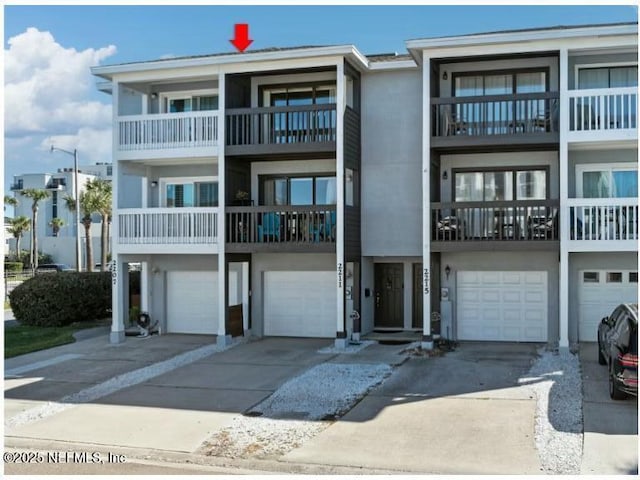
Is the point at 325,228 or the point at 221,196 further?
the point at 221,196

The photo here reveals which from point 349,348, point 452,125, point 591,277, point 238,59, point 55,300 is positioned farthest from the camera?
point 55,300

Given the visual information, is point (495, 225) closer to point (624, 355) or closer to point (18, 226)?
point (624, 355)

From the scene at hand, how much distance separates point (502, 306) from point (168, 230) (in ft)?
28.5

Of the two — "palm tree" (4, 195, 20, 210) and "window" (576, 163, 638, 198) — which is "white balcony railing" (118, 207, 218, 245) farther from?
"palm tree" (4, 195, 20, 210)

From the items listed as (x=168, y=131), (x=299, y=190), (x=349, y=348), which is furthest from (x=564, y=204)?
(x=168, y=131)

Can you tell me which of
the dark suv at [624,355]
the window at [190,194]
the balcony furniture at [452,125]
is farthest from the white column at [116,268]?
the dark suv at [624,355]

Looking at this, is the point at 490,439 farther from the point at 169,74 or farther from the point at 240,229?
the point at 169,74

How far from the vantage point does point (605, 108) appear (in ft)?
53.8

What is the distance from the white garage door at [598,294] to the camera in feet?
57.4

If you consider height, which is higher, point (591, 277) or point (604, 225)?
point (604, 225)

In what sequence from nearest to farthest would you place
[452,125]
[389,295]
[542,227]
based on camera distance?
1. [542,227]
2. [452,125]
3. [389,295]

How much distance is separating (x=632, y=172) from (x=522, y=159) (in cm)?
254

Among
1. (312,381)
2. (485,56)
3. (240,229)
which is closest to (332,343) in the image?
(240,229)

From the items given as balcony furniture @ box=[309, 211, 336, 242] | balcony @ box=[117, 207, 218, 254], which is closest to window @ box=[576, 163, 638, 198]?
balcony furniture @ box=[309, 211, 336, 242]
